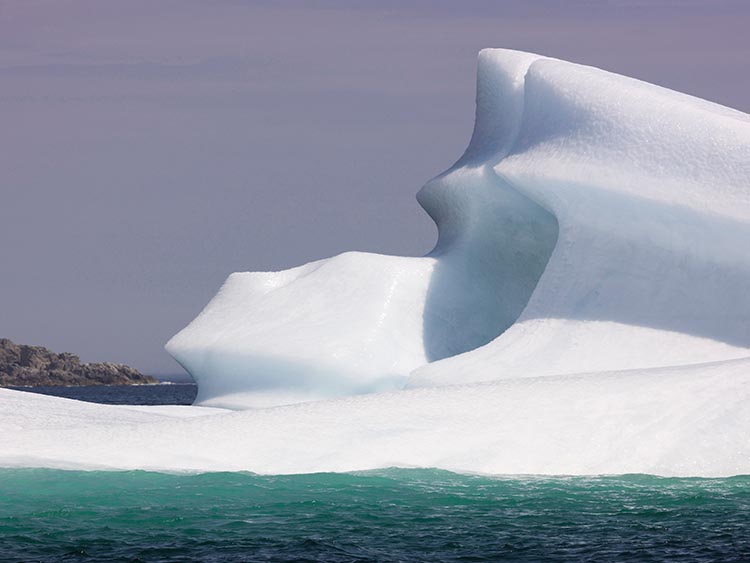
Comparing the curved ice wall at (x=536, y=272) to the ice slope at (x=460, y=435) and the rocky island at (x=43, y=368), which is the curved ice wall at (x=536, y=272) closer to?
the ice slope at (x=460, y=435)

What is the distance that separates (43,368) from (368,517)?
101 metres

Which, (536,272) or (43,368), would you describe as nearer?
(536,272)

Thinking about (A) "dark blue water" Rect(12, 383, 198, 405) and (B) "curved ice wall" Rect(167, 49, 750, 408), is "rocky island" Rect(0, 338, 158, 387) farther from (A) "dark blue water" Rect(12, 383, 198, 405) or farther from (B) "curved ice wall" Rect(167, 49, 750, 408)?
(B) "curved ice wall" Rect(167, 49, 750, 408)

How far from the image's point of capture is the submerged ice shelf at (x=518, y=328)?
55.4ft

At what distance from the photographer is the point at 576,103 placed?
25.0 meters

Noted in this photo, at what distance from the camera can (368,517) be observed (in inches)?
563

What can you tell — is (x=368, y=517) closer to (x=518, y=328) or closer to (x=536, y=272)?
(x=518, y=328)

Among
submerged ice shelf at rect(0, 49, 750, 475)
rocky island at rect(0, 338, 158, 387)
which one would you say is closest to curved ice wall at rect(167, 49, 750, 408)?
submerged ice shelf at rect(0, 49, 750, 475)

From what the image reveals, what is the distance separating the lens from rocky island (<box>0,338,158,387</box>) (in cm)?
10969

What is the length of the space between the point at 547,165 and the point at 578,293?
2.41 metres

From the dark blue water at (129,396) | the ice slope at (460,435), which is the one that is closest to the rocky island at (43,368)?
the dark blue water at (129,396)

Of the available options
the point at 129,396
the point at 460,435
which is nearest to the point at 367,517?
the point at 460,435

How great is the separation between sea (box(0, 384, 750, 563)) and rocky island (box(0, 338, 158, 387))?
95.9 meters

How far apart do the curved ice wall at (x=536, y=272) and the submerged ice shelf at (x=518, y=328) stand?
4 cm
